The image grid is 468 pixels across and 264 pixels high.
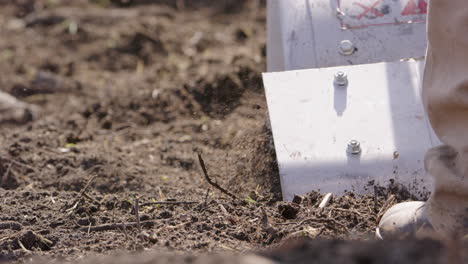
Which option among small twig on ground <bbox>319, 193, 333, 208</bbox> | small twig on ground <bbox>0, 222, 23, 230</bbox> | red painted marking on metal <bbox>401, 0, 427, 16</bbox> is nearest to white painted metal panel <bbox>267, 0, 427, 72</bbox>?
red painted marking on metal <bbox>401, 0, 427, 16</bbox>

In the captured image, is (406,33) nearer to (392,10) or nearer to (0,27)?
(392,10)

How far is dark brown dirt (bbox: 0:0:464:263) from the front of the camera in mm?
2154

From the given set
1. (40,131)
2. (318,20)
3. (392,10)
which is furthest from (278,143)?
(40,131)

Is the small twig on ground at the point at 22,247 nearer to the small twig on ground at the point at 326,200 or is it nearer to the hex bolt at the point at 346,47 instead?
the small twig on ground at the point at 326,200

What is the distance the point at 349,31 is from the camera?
2.96 m

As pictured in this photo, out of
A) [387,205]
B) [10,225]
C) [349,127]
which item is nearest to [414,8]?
[349,127]

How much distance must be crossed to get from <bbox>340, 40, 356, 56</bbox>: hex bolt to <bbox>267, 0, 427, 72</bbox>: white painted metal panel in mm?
16

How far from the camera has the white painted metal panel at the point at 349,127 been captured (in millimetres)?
2553

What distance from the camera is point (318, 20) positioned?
297 cm

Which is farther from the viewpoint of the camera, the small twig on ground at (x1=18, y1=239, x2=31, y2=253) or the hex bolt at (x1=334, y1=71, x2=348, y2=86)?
the hex bolt at (x1=334, y1=71, x2=348, y2=86)

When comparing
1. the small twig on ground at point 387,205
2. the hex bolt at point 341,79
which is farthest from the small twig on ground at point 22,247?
the hex bolt at point 341,79

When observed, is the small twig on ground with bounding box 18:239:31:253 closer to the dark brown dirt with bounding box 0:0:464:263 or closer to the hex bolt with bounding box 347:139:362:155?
the dark brown dirt with bounding box 0:0:464:263

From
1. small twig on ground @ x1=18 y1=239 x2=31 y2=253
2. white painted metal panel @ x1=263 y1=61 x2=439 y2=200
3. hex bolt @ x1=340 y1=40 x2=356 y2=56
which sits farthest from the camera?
hex bolt @ x1=340 y1=40 x2=356 y2=56

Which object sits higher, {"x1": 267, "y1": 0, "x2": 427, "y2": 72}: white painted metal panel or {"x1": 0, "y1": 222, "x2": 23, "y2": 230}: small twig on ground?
{"x1": 267, "y1": 0, "x2": 427, "y2": 72}: white painted metal panel
